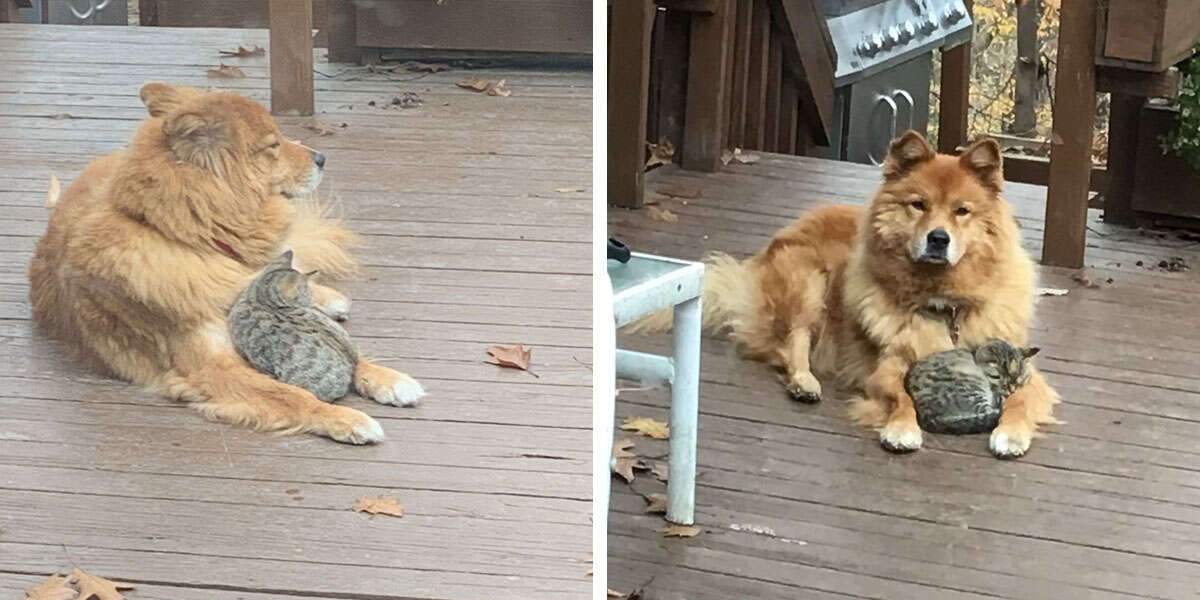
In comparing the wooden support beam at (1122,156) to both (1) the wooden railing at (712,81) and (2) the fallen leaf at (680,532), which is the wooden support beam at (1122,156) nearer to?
(1) the wooden railing at (712,81)

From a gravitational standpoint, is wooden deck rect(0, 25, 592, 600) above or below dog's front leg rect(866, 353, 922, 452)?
above

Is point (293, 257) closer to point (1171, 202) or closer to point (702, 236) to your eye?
point (702, 236)

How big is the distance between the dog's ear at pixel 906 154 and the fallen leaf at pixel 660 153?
1.58m

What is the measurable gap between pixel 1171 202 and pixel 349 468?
12.1 feet

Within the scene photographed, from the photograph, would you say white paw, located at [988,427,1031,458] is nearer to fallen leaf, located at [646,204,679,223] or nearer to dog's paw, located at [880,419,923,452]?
dog's paw, located at [880,419,923,452]

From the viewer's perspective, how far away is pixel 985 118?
3545 mm

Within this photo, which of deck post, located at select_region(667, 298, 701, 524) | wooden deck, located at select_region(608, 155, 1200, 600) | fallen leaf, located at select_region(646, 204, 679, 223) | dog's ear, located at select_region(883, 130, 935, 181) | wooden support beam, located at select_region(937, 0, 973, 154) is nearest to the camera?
wooden deck, located at select_region(608, 155, 1200, 600)

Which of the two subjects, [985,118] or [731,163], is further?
[731,163]

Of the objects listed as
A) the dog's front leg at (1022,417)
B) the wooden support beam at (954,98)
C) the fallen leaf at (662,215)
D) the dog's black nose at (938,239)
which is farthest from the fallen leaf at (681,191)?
the dog's front leg at (1022,417)

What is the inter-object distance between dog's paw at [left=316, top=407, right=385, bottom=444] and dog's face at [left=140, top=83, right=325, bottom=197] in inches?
7.5

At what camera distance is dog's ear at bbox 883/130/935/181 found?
3.00m

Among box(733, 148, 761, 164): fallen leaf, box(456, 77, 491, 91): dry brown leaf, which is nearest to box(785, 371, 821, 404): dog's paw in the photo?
box(733, 148, 761, 164): fallen leaf

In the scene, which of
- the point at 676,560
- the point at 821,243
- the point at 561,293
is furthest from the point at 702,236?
the point at 561,293

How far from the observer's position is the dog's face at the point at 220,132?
1073mm
